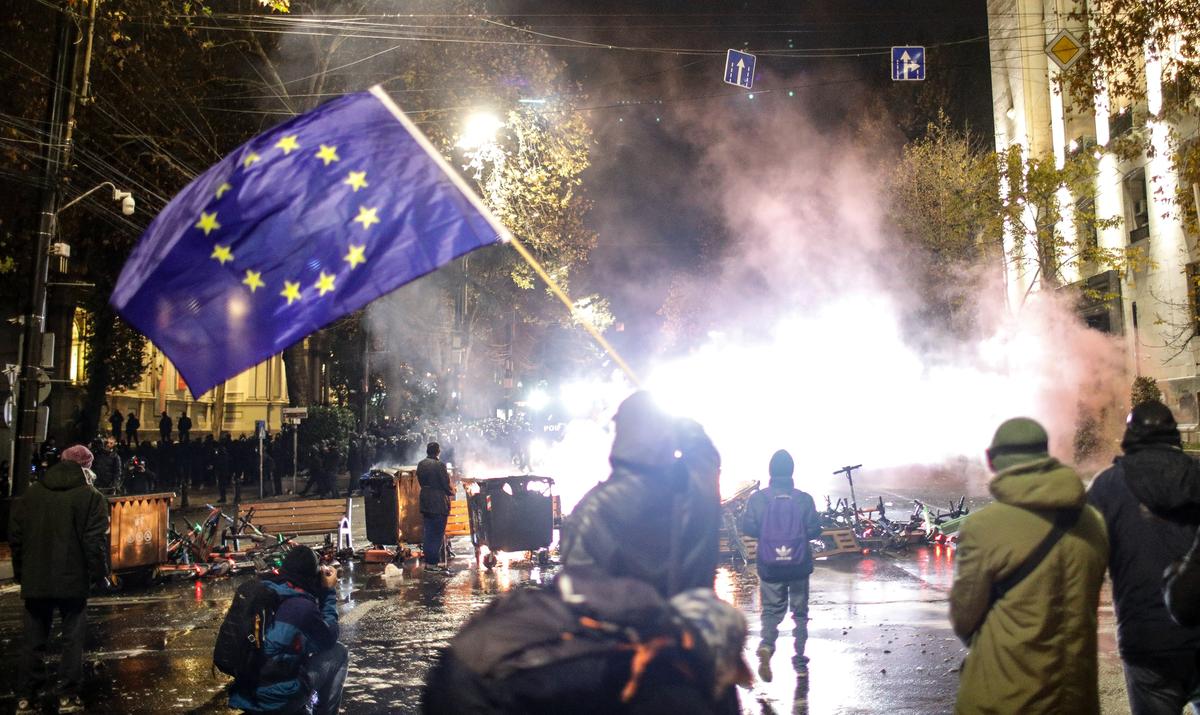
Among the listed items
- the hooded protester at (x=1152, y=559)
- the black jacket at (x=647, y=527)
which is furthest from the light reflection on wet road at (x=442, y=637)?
the black jacket at (x=647, y=527)

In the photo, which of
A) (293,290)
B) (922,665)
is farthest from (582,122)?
(293,290)

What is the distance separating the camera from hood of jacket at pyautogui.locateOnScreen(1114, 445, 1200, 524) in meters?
3.93

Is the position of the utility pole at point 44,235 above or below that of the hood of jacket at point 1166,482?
above

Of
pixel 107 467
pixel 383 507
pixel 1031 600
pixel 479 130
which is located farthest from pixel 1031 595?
pixel 479 130

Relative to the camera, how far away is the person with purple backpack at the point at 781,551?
23.5ft

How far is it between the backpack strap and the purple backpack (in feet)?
12.2

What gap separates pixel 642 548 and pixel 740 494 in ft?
34.5

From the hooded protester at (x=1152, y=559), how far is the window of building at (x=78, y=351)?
114 feet

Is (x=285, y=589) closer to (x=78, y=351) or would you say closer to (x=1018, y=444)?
(x=1018, y=444)

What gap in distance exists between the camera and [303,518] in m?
14.7

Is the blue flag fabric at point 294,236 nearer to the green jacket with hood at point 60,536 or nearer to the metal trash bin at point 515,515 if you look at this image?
the green jacket with hood at point 60,536

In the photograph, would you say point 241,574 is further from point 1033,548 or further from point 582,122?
point 582,122

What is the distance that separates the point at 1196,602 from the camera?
9.65ft

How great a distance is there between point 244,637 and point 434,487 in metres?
8.66
